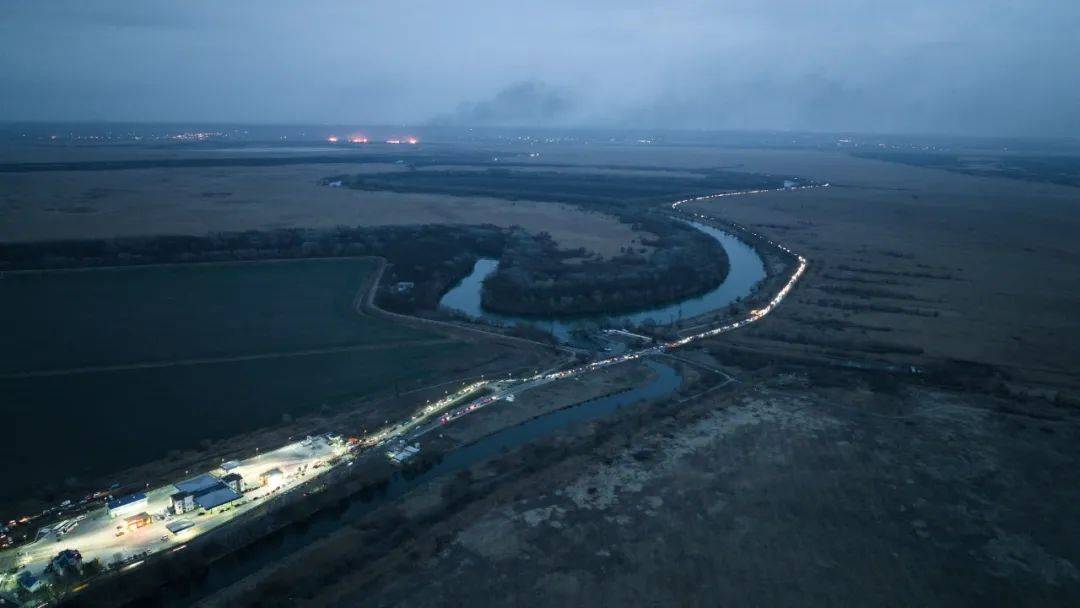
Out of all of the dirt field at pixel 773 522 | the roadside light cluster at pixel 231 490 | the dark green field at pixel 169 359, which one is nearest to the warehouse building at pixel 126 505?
the roadside light cluster at pixel 231 490

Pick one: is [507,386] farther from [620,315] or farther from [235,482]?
[620,315]

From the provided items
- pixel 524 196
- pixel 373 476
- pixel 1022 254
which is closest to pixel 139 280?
pixel 373 476

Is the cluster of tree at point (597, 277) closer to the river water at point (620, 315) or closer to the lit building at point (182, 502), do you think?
the river water at point (620, 315)

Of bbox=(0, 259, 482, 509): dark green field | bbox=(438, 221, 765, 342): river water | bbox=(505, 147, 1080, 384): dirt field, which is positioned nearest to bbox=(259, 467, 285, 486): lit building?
bbox=(0, 259, 482, 509): dark green field

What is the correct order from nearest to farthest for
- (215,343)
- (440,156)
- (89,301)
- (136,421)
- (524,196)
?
(136,421) < (215,343) < (89,301) < (524,196) < (440,156)

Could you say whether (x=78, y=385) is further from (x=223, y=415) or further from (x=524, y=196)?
(x=524, y=196)
